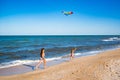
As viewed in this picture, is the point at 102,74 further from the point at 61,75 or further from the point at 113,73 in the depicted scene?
the point at 61,75

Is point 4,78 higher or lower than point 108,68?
lower

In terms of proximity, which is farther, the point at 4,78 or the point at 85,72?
the point at 4,78

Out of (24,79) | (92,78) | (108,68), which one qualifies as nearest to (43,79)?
(24,79)

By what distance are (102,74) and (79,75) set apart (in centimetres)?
115

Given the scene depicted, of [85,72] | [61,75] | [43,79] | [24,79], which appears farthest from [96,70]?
[24,79]

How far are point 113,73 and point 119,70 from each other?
441 millimetres

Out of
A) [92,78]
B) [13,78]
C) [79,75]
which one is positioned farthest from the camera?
[13,78]

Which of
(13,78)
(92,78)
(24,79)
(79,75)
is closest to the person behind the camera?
(92,78)

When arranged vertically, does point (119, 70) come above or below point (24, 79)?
above

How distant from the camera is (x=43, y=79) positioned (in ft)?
30.2

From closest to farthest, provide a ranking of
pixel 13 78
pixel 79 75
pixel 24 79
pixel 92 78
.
→ 1. pixel 92 78
2. pixel 79 75
3. pixel 24 79
4. pixel 13 78

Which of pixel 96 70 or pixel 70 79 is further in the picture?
pixel 96 70

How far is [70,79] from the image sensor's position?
343 inches

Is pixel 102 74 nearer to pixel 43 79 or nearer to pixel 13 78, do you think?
pixel 43 79
